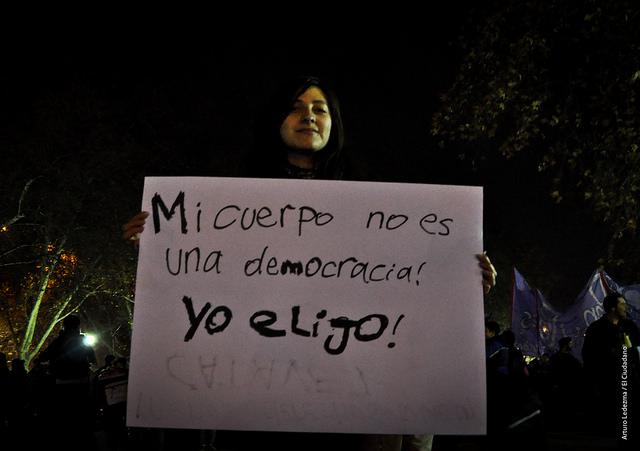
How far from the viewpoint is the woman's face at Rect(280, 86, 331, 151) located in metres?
2.92

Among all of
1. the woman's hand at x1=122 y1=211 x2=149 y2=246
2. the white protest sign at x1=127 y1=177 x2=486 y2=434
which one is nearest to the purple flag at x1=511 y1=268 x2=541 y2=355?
the white protest sign at x1=127 y1=177 x2=486 y2=434

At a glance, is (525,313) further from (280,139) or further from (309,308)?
(309,308)

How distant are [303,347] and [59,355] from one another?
7.22m

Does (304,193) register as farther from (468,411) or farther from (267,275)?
(468,411)

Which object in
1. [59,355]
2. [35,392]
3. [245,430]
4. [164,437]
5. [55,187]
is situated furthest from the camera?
[55,187]

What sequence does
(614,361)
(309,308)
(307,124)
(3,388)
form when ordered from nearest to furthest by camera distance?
1. (309,308)
2. (307,124)
3. (614,361)
4. (3,388)

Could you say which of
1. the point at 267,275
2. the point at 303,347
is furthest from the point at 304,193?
the point at 303,347

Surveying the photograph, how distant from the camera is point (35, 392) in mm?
13070

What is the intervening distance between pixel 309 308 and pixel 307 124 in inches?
33.7

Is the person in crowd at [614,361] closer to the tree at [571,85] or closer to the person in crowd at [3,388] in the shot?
the tree at [571,85]

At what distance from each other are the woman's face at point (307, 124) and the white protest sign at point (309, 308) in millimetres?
326

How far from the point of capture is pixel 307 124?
9.56 feet

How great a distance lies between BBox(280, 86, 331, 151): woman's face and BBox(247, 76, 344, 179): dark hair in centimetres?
2

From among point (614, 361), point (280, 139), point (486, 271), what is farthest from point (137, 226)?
point (614, 361)
